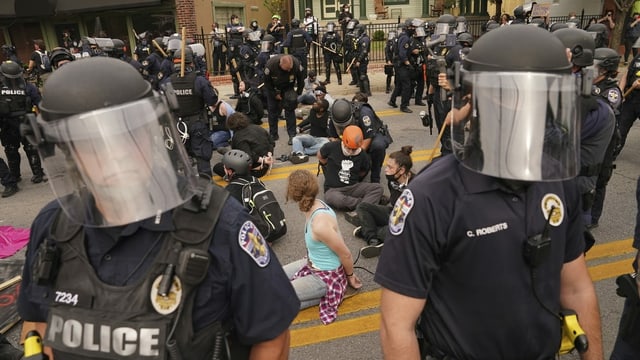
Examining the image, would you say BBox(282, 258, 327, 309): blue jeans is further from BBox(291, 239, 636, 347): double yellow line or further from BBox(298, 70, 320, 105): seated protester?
BBox(298, 70, 320, 105): seated protester

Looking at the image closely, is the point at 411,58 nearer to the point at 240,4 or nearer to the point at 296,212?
the point at 296,212

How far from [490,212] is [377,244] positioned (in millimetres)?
3156

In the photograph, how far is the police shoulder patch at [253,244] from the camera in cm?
148

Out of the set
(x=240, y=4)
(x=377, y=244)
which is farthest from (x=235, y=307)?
(x=240, y=4)

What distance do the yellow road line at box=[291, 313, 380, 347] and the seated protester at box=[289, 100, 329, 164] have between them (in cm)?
420

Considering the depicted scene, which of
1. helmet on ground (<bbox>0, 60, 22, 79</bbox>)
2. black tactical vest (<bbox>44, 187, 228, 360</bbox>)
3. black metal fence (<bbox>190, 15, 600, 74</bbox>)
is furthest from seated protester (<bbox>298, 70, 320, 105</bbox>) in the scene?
black tactical vest (<bbox>44, 187, 228, 360</bbox>)

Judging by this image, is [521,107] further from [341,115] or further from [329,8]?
[329,8]

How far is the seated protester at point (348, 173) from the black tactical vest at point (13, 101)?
437cm

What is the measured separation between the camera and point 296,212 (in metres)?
5.73

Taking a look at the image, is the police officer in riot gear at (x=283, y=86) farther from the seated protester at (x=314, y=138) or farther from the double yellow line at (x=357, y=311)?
the double yellow line at (x=357, y=311)

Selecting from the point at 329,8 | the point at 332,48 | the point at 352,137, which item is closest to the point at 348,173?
the point at 352,137

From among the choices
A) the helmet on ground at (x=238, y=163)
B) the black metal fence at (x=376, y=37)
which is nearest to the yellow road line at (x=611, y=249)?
the helmet on ground at (x=238, y=163)

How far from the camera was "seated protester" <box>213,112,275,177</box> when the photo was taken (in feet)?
20.2

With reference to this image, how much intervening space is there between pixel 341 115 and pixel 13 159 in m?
5.04
